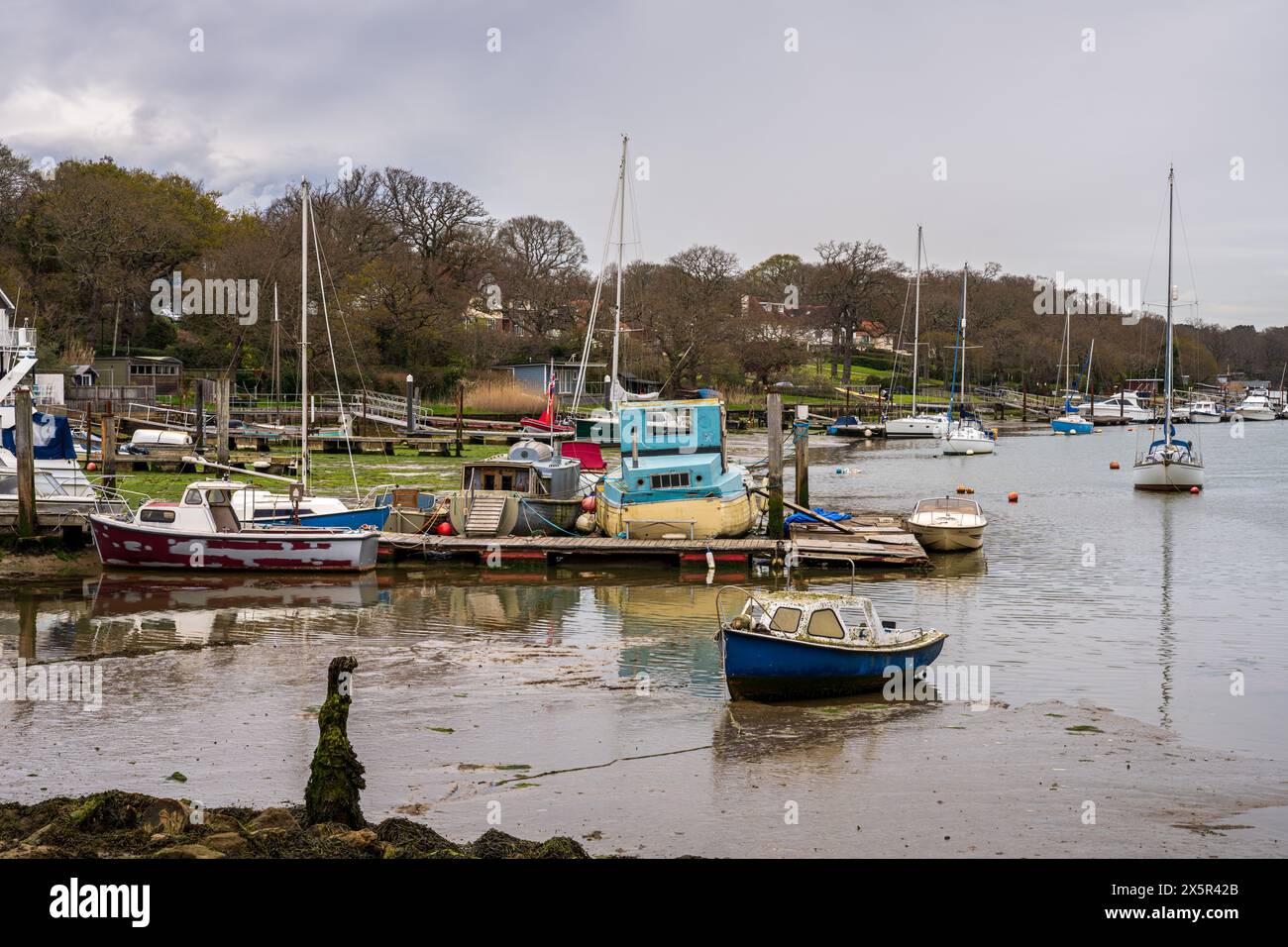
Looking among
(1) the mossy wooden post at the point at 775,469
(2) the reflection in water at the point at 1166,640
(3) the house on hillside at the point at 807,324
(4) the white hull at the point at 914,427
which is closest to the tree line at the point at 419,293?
(3) the house on hillside at the point at 807,324

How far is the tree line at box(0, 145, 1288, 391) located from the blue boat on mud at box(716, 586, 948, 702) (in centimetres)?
4952

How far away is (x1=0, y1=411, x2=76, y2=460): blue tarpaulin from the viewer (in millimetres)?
34219

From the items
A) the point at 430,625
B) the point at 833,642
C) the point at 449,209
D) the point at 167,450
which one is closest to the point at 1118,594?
the point at 833,642

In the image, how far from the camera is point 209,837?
35.6 ft

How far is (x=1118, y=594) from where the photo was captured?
2930 cm

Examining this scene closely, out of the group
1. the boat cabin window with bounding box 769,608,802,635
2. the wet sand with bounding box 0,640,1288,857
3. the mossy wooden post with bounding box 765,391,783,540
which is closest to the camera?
the wet sand with bounding box 0,640,1288,857

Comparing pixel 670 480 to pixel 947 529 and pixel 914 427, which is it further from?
pixel 914 427

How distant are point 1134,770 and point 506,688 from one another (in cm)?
916

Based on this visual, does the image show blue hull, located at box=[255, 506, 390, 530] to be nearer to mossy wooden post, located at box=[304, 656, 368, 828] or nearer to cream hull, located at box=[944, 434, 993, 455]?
mossy wooden post, located at box=[304, 656, 368, 828]

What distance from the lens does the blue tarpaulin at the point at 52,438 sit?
34219 millimetres

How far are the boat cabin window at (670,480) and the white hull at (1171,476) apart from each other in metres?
31.2

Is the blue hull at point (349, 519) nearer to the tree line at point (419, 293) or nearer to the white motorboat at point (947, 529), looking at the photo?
the white motorboat at point (947, 529)

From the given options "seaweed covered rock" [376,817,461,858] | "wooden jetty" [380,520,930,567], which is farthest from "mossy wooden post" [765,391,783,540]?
"seaweed covered rock" [376,817,461,858]
